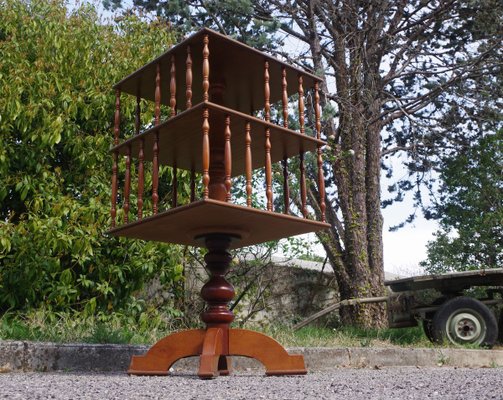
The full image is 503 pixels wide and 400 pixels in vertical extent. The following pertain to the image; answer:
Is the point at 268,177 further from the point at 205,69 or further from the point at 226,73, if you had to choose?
the point at 226,73

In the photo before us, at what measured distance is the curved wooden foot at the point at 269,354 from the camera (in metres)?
3.96

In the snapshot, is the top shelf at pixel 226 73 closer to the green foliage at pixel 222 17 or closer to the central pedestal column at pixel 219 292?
the central pedestal column at pixel 219 292

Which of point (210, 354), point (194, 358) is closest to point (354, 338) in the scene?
point (194, 358)

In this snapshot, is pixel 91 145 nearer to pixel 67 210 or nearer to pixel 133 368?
pixel 67 210

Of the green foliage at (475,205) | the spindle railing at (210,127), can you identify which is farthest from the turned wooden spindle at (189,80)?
the green foliage at (475,205)

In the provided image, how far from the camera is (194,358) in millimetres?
5125

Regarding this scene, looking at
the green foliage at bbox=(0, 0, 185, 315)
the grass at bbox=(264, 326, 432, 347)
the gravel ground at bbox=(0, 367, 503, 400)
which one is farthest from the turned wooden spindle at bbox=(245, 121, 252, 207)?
the green foliage at bbox=(0, 0, 185, 315)

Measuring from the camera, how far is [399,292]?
24.2 ft

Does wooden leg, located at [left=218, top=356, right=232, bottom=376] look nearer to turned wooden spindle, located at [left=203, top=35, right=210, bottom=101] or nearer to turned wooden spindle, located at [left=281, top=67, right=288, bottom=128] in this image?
turned wooden spindle, located at [left=281, top=67, right=288, bottom=128]

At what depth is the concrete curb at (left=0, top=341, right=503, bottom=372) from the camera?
15.2 feet

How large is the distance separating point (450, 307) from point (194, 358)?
3.05 meters

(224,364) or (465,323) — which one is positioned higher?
(465,323)

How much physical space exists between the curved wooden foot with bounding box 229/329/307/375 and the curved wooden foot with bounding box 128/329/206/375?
0.24 m

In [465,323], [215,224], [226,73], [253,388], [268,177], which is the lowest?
[253,388]
